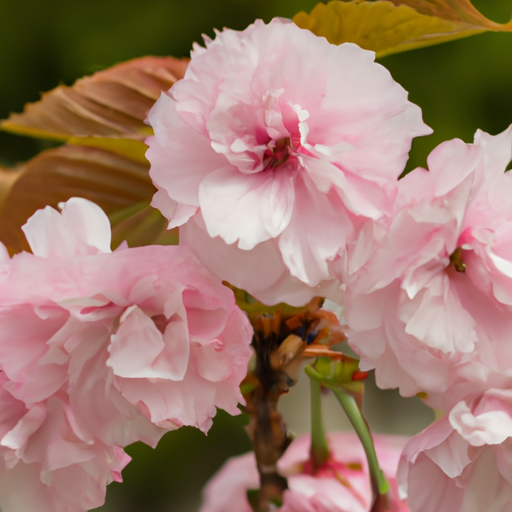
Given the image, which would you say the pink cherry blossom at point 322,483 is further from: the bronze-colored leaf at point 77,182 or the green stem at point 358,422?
the bronze-colored leaf at point 77,182

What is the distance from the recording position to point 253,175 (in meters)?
0.19

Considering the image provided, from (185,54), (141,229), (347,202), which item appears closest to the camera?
(347,202)

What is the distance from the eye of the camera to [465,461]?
0.64 ft

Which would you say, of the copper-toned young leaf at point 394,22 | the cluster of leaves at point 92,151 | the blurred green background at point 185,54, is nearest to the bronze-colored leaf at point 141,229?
the cluster of leaves at point 92,151

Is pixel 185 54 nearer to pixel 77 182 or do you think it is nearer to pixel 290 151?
pixel 77 182

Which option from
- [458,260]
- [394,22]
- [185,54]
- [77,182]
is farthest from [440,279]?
[185,54]

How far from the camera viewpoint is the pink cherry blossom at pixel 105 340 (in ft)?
0.62

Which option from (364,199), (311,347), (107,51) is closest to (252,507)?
(311,347)

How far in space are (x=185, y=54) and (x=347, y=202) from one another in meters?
0.48

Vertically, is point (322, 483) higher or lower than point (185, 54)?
lower

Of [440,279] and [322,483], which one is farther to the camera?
[322,483]

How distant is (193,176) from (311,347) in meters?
0.11

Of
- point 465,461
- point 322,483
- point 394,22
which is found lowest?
point 322,483

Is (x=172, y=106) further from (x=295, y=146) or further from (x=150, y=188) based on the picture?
(x=150, y=188)
